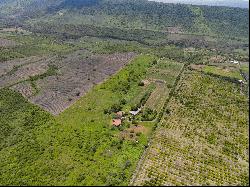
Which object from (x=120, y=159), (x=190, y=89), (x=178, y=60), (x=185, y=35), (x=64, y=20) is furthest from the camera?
(x=64, y=20)

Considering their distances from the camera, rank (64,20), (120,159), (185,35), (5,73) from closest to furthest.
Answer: (120,159)
(5,73)
(185,35)
(64,20)

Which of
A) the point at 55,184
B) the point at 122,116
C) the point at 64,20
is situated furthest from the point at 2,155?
the point at 64,20

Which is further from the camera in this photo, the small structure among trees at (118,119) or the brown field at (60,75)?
the brown field at (60,75)

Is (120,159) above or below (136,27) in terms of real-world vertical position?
above

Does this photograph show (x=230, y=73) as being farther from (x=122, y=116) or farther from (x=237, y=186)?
(x=237, y=186)

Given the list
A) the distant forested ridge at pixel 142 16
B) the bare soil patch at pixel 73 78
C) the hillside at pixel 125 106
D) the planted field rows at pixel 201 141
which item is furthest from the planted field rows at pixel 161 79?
the distant forested ridge at pixel 142 16

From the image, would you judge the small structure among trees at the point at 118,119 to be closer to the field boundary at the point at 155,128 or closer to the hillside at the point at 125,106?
the hillside at the point at 125,106

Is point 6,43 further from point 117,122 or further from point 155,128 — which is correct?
point 155,128

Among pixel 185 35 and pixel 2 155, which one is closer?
pixel 2 155
